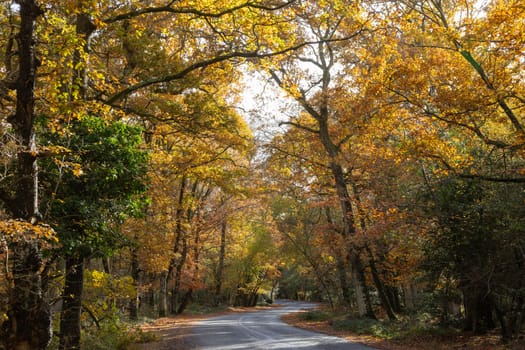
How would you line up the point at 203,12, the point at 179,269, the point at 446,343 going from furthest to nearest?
the point at 179,269
the point at 446,343
the point at 203,12

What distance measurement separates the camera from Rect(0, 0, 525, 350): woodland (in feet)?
21.7

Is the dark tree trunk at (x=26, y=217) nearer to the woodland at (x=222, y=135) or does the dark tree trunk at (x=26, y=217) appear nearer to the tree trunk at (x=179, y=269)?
the woodland at (x=222, y=135)

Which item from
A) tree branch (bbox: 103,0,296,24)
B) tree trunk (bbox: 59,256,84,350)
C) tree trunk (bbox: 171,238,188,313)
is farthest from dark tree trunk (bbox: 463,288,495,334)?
tree trunk (bbox: 171,238,188,313)

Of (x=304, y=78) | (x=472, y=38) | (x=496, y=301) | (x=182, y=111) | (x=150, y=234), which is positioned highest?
(x=304, y=78)

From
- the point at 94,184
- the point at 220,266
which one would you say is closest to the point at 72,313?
the point at 94,184

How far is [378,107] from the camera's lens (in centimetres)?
1323

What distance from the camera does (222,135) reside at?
45.2ft

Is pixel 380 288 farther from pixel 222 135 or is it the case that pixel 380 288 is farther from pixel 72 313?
pixel 72 313

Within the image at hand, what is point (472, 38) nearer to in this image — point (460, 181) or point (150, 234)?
point (460, 181)

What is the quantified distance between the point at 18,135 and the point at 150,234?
11268 millimetres

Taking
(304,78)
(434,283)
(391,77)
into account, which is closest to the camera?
(391,77)

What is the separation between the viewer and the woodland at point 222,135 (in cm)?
662

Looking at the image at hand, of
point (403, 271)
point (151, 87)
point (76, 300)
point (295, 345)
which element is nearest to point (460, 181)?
point (403, 271)

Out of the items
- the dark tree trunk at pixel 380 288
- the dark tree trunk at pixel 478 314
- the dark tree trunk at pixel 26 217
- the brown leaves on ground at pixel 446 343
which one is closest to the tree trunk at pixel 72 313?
the dark tree trunk at pixel 26 217
